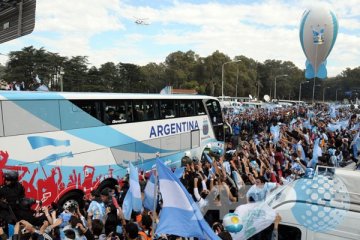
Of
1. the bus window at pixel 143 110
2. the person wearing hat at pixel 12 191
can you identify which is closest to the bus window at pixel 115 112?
the bus window at pixel 143 110

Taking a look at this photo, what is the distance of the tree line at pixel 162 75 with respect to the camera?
5444cm

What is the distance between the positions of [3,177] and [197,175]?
13.3 feet

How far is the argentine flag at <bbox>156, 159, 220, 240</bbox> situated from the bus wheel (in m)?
4.58

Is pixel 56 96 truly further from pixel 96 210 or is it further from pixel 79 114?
pixel 96 210

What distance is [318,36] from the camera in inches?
792

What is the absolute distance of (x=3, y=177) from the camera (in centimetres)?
695

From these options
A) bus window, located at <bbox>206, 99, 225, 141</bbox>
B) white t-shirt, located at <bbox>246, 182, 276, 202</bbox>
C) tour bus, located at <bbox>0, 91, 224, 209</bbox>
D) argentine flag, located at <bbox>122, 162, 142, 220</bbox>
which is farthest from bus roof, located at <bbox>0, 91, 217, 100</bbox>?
white t-shirt, located at <bbox>246, 182, 276, 202</bbox>

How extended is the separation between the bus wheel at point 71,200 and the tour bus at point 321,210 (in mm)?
5400

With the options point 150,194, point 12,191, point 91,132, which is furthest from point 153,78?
point 150,194

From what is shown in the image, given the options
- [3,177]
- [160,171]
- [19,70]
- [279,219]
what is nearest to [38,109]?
[3,177]

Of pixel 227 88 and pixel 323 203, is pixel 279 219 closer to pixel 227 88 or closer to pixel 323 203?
pixel 323 203

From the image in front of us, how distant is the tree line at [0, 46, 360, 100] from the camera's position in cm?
5444

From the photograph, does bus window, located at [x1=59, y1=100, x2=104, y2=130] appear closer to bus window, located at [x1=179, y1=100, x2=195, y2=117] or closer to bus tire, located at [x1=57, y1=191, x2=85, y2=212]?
bus tire, located at [x1=57, y1=191, x2=85, y2=212]

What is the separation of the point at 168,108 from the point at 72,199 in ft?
16.1
